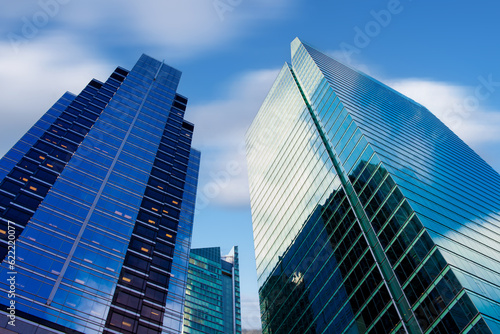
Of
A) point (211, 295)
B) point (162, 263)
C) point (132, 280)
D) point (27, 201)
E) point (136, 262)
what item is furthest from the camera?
point (211, 295)

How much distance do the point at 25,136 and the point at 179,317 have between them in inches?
2086

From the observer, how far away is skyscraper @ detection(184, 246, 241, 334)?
107500mm

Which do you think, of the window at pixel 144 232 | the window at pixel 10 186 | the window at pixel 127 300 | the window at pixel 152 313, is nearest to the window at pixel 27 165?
the window at pixel 10 186

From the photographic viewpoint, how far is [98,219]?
59.7m

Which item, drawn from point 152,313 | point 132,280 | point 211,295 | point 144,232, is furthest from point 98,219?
point 211,295

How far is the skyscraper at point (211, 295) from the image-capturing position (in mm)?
107500

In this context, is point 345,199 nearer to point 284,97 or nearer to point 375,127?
Answer: point 375,127

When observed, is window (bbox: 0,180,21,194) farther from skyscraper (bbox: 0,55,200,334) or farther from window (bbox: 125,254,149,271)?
window (bbox: 125,254,149,271)

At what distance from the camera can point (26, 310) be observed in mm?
42750

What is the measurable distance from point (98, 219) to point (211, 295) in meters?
69.5

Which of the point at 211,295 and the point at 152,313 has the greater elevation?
the point at 211,295

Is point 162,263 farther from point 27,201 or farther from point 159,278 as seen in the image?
point 27,201

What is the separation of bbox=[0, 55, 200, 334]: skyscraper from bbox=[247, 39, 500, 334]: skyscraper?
64.3 feet

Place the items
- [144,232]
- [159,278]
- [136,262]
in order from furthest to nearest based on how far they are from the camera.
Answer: [144,232] < [159,278] < [136,262]
